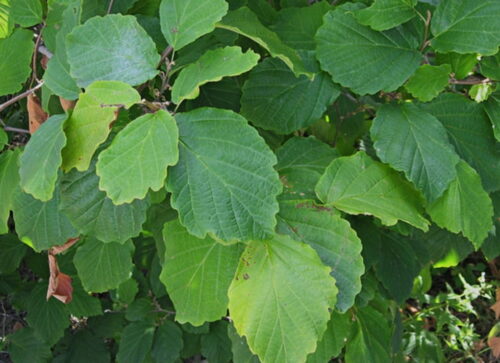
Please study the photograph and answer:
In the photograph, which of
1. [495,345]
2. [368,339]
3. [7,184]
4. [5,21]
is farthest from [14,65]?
[495,345]

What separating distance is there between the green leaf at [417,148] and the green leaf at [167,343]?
131 centimetres

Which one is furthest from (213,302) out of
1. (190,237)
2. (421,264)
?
(421,264)

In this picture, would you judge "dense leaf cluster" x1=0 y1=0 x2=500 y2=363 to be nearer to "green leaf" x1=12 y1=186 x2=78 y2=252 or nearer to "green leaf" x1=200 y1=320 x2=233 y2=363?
"green leaf" x1=12 y1=186 x2=78 y2=252

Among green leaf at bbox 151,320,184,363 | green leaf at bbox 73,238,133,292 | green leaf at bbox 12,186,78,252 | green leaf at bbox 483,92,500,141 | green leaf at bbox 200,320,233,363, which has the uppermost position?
green leaf at bbox 483,92,500,141

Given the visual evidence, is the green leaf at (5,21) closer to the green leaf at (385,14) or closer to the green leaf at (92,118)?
the green leaf at (92,118)

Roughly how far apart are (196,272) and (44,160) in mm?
308

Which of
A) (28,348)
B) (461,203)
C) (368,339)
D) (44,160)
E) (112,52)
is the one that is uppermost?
(112,52)

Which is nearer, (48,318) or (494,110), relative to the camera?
(494,110)

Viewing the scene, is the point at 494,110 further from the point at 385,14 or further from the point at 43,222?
the point at 43,222

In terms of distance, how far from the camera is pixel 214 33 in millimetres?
1142

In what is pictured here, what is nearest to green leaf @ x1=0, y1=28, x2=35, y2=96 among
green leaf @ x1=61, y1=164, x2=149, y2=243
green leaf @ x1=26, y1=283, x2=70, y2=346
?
green leaf @ x1=61, y1=164, x2=149, y2=243

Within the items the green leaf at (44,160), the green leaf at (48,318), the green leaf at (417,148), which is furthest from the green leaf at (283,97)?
the green leaf at (48,318)

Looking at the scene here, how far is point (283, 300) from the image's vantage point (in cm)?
90

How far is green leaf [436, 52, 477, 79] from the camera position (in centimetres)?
110
